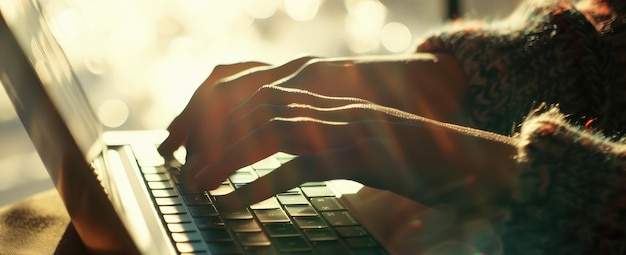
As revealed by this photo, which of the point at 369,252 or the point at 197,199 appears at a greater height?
the point at 197,199

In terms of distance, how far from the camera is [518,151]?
0.57m

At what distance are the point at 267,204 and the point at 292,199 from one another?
0.03 m

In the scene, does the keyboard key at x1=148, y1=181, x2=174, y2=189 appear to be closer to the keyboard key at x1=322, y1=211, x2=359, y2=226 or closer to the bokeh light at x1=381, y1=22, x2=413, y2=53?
the keyboard key at x1=322, y1=211, x2=359, y2=226

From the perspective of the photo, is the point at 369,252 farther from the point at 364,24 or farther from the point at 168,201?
the point at 364,24

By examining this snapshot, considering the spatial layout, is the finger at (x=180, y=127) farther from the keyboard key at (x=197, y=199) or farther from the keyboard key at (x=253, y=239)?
the keyboard key at (x=253, y=239)

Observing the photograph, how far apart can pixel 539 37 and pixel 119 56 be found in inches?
63.0

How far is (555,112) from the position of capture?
0.61 m

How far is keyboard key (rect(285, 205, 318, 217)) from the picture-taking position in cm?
61

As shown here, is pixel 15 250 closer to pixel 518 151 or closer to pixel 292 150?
pixel 292 150

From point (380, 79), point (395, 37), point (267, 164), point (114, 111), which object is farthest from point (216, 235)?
point (395, 37)

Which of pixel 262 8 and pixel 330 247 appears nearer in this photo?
pixel 330 247

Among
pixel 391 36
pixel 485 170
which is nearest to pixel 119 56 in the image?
pixel 391 36

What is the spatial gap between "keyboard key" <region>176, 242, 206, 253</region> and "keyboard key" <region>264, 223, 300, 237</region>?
0.06 metres

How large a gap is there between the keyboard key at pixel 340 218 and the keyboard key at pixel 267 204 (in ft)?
0.16
